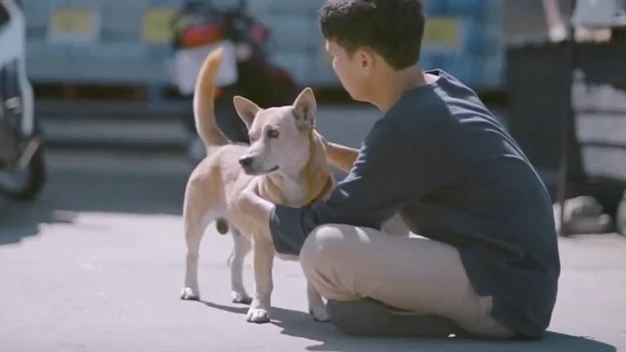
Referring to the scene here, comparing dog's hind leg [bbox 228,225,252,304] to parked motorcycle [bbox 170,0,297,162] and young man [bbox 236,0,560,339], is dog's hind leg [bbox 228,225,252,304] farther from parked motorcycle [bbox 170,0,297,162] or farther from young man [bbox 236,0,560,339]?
parked motorcycle [bbox 170,0,297,162]

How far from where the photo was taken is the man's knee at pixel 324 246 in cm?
405

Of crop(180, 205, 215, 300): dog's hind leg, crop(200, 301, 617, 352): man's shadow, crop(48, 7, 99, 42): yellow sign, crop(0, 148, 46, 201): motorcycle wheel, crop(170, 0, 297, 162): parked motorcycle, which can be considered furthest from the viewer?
crop(48, 7, 99, 42): yellow sign

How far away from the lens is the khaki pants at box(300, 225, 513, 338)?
4.06m

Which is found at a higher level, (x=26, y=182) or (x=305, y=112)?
(x=305, y=112)

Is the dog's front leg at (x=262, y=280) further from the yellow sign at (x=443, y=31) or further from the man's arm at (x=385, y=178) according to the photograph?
the yellow sign at (x=443, y=31)

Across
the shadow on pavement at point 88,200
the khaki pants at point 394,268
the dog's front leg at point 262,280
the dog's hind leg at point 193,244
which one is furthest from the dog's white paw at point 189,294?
the shadow on pavement at point 88,200

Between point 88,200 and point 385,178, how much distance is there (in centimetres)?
453

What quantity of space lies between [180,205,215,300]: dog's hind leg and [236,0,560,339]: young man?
899 millimetres

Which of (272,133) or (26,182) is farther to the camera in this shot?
(26,182)

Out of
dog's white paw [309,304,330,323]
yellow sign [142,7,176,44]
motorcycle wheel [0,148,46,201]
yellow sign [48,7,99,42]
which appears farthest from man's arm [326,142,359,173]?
yellow sign [48,7,99,42]

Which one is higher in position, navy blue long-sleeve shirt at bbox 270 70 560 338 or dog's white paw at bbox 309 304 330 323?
navy blue long-sleeve shirt at bbox 270 70 560 338

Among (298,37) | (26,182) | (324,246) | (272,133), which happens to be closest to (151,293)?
(272,133)

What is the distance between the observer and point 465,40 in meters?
9.71

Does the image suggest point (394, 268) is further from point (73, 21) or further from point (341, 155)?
point (73, 21)
